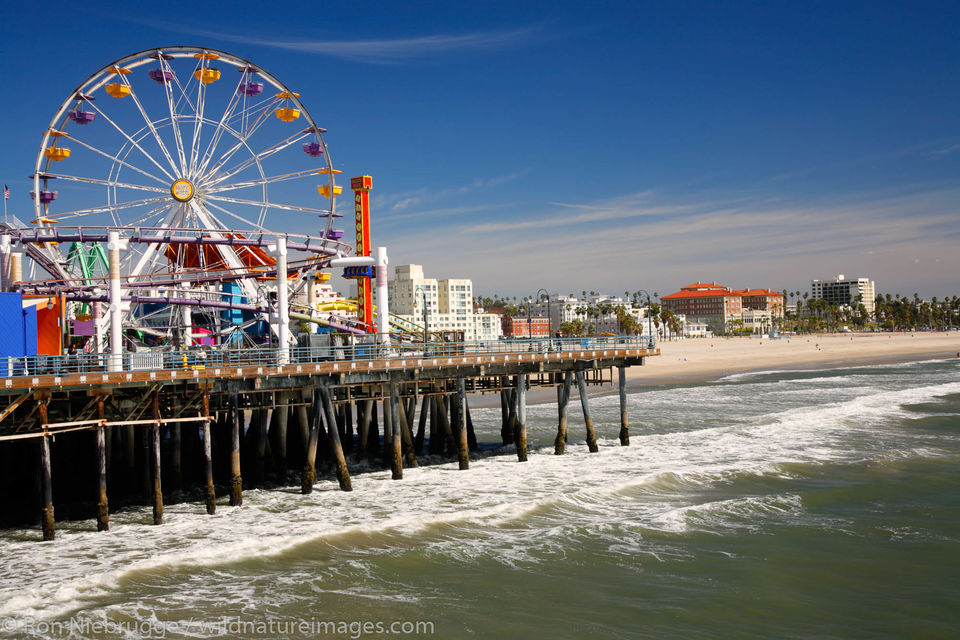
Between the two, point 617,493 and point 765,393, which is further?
point 765,393

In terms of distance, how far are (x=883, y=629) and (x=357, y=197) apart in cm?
3871

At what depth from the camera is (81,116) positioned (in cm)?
3319

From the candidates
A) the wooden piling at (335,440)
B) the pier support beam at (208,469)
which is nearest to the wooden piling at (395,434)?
the wooden piling at (335,440)

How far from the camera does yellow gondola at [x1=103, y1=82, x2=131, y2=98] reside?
3366 centimetres

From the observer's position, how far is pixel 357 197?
47.4 meters

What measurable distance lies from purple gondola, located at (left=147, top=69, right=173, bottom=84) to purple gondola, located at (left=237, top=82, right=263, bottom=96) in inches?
115

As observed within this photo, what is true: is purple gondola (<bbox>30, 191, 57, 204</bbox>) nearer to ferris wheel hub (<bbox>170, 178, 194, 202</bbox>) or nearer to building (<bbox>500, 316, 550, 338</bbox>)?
ferris wheel hub (<bbox>170, 178, 194, 202</bbox>)

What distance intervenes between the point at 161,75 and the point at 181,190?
495 cm

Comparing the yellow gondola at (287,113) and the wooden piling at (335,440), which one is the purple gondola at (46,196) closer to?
the yellow gondola at (287,113)

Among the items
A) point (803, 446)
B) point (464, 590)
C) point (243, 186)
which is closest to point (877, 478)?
point (803, 446)

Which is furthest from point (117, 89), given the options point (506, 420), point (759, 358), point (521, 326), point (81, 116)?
point (521, 326)

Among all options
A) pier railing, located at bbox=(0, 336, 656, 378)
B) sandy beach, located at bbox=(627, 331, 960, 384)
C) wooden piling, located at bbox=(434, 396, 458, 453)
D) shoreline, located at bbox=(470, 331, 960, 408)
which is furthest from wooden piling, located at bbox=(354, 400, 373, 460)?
sandy beach, located at bbox=(627, 331, 960, 384)

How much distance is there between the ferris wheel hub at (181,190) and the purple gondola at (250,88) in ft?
16.4

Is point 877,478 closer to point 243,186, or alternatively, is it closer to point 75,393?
point 75,393
